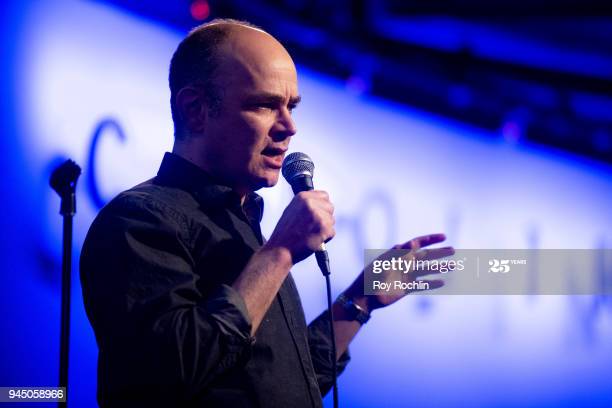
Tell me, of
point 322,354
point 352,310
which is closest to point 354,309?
point 352,310

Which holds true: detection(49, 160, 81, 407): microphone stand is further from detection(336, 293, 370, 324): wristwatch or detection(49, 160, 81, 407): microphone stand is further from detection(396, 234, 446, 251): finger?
detection(396, 234, 446, 251): finger

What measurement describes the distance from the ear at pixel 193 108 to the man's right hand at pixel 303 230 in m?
0.31

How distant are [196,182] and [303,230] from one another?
10.5 inches

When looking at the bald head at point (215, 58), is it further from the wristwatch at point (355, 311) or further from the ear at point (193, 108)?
the wristwatch at point (355, 311)

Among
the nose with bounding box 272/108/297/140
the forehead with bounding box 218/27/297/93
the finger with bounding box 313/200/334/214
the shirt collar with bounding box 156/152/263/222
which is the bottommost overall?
the finger with bounding box 313/200/334/214

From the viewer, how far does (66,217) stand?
66.6 inches

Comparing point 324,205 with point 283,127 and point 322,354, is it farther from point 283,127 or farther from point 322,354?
point 322,354

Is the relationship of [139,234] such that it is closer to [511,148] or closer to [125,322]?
[125,322]

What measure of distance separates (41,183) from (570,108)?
244cm

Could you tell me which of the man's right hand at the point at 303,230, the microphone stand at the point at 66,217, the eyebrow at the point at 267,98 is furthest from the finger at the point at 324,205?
the microphone stand at the point at 66,217

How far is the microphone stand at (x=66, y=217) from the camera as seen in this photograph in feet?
5.34

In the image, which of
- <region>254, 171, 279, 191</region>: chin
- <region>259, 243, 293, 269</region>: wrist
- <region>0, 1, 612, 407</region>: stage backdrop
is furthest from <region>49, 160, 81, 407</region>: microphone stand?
<region>259, 243, 293, 269</region>: wrist

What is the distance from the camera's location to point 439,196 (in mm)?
2553

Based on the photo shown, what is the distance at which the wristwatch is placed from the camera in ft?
5.04
